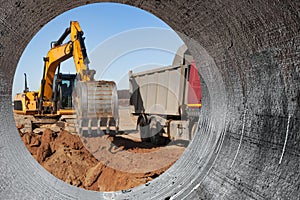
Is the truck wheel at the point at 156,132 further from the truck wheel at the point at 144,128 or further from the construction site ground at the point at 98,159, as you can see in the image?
the construction site ground at the point at 98,159

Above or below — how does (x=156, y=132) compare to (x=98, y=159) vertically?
above

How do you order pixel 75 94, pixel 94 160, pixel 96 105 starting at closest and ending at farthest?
pixel 94 160 → pixel 96 105 → pixel 75 94

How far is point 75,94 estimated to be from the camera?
9734 millimetres

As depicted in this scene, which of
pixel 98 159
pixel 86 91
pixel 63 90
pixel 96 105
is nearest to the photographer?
pixel 98 159

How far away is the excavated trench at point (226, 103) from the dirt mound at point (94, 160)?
2.87m

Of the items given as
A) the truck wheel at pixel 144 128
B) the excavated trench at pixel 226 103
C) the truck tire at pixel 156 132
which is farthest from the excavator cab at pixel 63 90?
the excavated trench at pixel 226 103

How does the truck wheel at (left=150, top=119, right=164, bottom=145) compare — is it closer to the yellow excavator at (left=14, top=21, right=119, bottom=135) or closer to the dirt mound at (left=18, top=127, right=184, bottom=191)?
the dirt mound at (left=18, top=127, right=184, bottom=191)

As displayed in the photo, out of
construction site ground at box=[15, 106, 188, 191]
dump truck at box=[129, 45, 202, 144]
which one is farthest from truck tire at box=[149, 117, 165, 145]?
construction site ground at box=[15, 106, 188, 191]

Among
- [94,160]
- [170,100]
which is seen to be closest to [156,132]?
[170,100]

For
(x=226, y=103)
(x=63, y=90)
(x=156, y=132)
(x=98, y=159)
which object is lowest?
(x=98, y=159)

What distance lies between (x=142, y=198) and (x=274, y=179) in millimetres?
1394

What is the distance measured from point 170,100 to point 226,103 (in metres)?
6.90

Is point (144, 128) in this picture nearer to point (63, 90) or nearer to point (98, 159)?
point (63, 90)

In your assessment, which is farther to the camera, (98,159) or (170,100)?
(170,100)
